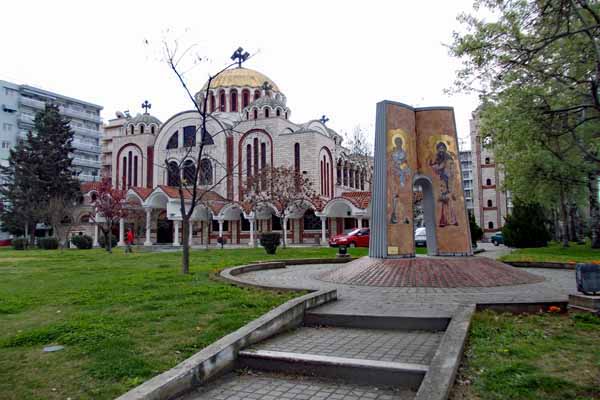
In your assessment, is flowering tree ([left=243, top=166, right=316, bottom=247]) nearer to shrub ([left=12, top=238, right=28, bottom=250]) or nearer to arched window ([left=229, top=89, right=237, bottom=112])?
arched window ([left=229, top=89, right=237, bottom=112])

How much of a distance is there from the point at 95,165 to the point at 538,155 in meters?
64.1

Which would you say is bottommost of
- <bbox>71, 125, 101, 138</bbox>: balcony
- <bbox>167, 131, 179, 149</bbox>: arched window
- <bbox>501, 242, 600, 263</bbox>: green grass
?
<bbox>501, 242, 600, 263</bbox>: green grass

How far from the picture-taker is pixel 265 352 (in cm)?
508

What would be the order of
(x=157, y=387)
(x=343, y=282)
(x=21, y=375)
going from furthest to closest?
1. (x=343, y=282)
2. (x=21, y=375)
3. (x=157, y=387)

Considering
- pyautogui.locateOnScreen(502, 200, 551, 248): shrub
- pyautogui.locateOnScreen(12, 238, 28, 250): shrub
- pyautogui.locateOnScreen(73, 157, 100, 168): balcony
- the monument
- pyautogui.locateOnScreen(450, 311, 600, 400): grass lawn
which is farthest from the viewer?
pyautogui.locateOnScreen(73, 157, 100, 168): balcony

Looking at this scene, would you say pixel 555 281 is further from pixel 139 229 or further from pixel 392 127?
pixel 139 229

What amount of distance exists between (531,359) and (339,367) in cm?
194

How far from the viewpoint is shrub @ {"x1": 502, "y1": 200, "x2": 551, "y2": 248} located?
A: 28.3 m

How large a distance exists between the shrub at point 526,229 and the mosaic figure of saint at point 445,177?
1883 cm

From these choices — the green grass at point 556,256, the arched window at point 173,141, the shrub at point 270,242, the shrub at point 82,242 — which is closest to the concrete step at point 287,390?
the green grass at point 556,256

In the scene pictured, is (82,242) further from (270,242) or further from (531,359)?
(531,359)

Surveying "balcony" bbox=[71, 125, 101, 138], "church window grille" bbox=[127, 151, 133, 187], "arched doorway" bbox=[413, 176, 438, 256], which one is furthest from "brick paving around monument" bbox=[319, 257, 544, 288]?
"balcony" bbox=[71, 125, 101, 138]

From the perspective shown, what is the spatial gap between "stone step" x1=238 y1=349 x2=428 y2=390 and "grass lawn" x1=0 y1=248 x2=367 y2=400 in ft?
2.41

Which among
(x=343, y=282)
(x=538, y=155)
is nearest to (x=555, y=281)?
(x=343, y=282)
